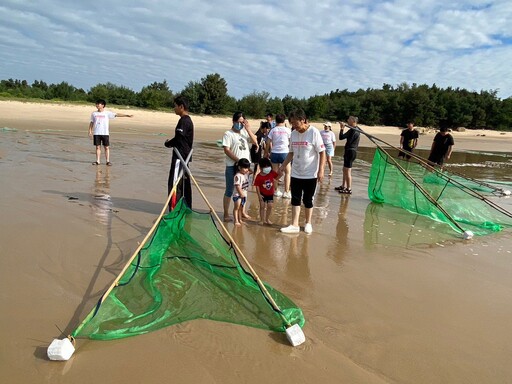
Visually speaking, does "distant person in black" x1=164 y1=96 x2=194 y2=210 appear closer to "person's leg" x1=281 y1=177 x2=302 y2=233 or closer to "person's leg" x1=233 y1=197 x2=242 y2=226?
"person's leg" x1=233 y1=197 x2=242 y2=226

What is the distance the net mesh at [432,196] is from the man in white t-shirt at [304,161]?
2.30 meters

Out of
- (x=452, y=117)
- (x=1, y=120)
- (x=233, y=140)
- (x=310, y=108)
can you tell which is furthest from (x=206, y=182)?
(x=452, y=117)

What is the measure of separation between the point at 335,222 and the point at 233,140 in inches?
80.8

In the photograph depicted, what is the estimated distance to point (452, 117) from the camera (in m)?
53.7

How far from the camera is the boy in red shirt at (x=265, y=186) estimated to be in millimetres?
5785

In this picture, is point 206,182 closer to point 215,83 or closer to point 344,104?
point 215,83

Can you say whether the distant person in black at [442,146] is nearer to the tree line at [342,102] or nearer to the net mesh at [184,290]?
the net mesh at [184,290]

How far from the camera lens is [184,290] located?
11.2ft

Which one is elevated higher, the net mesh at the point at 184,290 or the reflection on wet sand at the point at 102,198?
the net mesh at the point at 184,290

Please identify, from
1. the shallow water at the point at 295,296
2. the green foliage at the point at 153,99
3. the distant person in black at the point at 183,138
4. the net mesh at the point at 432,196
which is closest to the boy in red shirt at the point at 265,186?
the shallow water at the point at 295,296

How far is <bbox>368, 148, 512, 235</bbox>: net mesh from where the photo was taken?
21.8ft

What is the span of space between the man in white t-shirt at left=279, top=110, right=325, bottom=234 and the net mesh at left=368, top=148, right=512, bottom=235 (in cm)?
230

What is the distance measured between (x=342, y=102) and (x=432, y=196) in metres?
48.2

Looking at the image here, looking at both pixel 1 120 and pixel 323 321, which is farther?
pixel 1 120
